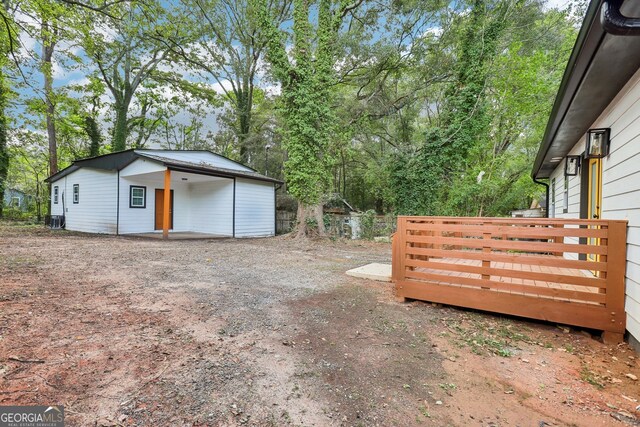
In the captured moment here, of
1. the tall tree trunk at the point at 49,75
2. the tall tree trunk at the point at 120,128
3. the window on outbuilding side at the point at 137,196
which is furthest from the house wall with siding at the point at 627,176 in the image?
the tall tree trunk at the point at 120,128

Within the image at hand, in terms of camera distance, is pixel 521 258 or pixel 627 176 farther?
pixel 521 258

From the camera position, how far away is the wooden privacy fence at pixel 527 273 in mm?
2719

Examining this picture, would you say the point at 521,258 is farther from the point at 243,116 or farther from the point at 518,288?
the point at 243,116

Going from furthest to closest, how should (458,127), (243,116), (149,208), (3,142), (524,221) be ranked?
(243,116) < (3,142) < (149,208) < (458,127) < (524,221)

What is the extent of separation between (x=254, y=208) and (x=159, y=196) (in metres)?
4.24

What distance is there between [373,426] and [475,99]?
38.8 feet

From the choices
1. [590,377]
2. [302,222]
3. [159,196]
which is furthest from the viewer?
[159,196]

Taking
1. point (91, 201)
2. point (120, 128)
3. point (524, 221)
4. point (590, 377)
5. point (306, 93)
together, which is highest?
point (120, 128)

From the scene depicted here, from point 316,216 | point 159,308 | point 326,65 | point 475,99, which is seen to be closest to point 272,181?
point 316,216

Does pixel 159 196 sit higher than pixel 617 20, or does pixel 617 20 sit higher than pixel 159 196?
pixel 617 20

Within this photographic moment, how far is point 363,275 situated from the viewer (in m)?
5.06

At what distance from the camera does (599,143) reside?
354 cm

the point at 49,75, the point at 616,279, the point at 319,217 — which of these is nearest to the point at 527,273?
the point at 616,279

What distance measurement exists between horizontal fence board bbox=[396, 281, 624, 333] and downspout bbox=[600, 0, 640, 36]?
237 cm
